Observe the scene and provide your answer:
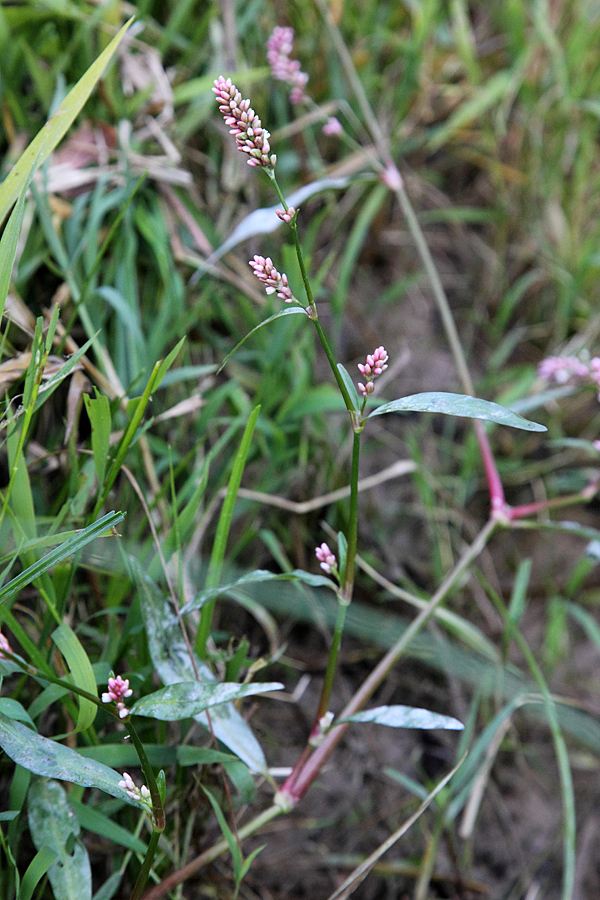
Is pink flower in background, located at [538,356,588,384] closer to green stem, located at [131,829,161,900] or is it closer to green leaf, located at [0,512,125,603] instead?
green leaf, located at [0,512,125,603]

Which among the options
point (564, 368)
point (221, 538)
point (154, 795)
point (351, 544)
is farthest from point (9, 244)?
point (564, 368)

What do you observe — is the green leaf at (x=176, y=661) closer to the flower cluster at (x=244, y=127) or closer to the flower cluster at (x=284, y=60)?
the flower cluster at (x=244, y=127)

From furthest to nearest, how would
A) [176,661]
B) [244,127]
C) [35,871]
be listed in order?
1. [176,661]
2. [35,871]
3. [244,127]

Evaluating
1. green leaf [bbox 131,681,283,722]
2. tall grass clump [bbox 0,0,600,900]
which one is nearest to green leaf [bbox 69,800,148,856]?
tall grass clump [bbox 0,0,600,900]

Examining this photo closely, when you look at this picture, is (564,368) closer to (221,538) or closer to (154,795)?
(221,538)

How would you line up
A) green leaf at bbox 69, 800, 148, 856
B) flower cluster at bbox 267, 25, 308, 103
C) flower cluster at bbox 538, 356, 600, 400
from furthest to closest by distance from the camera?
flower cluster at bbox 267, 25, 308, 103 → flower cluster at bbox 538, 356, 600, 400 → green leaf at bbox 69, 800, 148, 856
